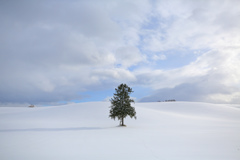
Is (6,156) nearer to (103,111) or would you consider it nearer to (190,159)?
(190,159)

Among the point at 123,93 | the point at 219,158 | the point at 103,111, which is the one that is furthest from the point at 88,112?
the point at 219,158

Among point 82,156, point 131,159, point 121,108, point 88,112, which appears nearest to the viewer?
point 131,159

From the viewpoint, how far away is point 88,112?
6397cm

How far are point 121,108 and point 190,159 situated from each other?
2761 cm

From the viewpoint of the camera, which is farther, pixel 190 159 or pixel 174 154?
pixel 174 154

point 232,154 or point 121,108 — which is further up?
point 121,108

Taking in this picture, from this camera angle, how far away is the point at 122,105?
4031cm

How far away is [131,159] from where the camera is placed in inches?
504

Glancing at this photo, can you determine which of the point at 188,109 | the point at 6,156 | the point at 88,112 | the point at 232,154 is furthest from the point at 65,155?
the point at 188,109

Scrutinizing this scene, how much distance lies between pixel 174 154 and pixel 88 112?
52588mm

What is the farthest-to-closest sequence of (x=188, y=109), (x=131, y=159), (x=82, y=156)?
(x=188, y=109) < (x=82, y=156) < (x=131, y=159)

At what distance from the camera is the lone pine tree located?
39688 mm

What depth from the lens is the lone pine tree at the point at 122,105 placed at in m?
39.7

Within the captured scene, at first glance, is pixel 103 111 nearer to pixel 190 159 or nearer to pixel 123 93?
pixel 123 93
